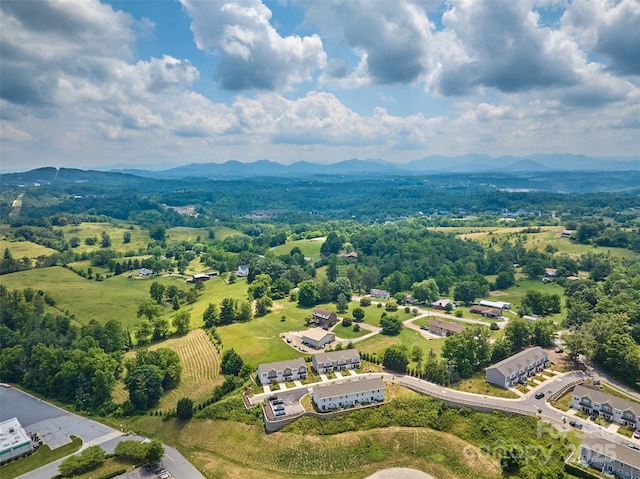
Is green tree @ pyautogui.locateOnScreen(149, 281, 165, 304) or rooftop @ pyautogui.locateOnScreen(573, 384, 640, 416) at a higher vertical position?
→ rooftop @ pyautogui.locateOnScreen(573, 384, 640, 416)

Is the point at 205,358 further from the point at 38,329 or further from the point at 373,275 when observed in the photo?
the point at 373,275

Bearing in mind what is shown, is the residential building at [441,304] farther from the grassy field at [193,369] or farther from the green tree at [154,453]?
the green tree at [154,453]

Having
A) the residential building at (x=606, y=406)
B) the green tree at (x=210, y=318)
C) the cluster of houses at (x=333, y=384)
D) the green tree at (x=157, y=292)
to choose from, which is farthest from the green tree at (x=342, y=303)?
the residential building at (x=606, y=406)

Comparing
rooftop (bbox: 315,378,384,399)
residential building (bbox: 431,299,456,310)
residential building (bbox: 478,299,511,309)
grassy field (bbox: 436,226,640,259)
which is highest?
grassy field (bbox: 436,226,640,259)

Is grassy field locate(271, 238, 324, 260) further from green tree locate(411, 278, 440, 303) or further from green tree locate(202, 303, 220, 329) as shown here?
green tree locate(202, 303, 220, 329)

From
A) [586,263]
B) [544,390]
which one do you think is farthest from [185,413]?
[586,263]

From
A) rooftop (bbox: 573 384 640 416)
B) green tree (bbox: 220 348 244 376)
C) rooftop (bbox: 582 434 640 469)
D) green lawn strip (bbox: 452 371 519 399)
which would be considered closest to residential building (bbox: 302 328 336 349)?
green tree (bbox: 220 348 244 376)

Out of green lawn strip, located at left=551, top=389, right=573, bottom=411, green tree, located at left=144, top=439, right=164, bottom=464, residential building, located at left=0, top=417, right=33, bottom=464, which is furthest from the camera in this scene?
green lawn strip, located at left=551, top=389, right=573, bottom=411
